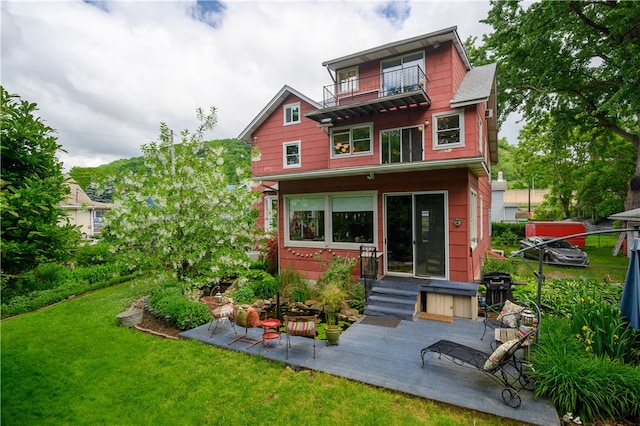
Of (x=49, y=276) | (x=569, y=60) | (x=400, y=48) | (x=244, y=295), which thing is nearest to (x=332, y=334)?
(x=244, y=295)

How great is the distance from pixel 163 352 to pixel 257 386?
2.21 meters

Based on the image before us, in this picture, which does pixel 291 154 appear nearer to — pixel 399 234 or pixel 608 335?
pixel 399 234

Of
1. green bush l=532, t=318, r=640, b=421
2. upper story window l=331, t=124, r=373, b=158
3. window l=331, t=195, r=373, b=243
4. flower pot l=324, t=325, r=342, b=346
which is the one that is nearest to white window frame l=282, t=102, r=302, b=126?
upper story window l=331, t=124, r=373, b=158

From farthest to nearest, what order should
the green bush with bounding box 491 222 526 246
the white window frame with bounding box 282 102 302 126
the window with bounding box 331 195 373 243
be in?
the green bush with bounding box 491 222 526 246
the white window frame with bounding box 282 102 302 126
the window with bounding box 331 195 373 243

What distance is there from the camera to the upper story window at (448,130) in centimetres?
985

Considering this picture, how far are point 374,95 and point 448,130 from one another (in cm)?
315

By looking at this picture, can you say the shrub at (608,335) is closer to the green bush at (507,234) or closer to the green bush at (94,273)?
the green bush at (94,273)

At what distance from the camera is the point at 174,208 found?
22.1 ft

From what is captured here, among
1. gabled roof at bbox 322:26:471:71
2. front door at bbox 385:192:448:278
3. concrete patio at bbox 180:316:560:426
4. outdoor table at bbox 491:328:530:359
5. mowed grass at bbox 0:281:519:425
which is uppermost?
gabled roof at bbox 322:26:471:71

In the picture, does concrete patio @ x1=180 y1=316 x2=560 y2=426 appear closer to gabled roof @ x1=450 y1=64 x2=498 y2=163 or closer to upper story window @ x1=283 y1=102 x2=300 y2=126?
gabled roof @ x1=450 y1=64 x2=498 y2=163

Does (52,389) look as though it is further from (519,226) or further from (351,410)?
(519,226)

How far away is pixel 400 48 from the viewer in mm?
10578

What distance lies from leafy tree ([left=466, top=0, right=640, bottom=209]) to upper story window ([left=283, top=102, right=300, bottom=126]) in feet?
34.5

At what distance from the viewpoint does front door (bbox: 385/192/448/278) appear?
25.8 feet
